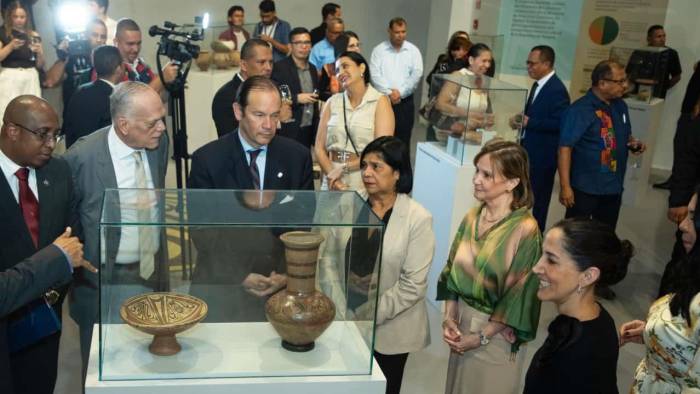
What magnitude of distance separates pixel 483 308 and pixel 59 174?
1.73 metres

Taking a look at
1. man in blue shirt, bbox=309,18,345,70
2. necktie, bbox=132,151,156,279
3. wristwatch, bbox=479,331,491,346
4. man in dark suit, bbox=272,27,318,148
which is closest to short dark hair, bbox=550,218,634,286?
wristwatch, bbox=479,331,491,346

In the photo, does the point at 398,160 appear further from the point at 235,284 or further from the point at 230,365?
the point at 230,365

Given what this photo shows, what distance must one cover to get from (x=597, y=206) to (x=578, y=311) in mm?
2858

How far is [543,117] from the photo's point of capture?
5.59 meters

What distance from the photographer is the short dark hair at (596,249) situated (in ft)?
7.87

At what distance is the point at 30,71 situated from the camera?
7062mm

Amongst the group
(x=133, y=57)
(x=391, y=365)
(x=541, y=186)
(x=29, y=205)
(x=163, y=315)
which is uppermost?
(x=133, y=57)

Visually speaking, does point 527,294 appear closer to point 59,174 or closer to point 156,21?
point 59,174

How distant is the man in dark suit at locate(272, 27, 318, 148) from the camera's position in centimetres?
590

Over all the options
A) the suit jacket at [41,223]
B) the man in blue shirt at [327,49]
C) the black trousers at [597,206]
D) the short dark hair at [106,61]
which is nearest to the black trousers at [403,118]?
the man in blue shirt at [327,49]

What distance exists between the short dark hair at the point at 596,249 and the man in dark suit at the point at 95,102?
2929 mm

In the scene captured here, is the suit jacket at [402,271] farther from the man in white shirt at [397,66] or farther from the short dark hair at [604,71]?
the man in white shirt at [397,66]

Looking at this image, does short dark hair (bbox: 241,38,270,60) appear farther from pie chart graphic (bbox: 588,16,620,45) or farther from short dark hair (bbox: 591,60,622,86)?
pie chart graphic (bbox: 588,16,620,45)

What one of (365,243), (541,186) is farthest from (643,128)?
(365,243)
